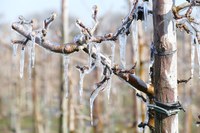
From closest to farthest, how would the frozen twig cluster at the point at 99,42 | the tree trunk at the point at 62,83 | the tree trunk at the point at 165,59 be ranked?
the tree trunk at the point at 165,59 → the frozen twig cluster at the point at 99,42 → the tree trunk at the point at 62,83

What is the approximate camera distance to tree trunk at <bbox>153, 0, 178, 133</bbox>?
86.7 inches

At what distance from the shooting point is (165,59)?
2.22m

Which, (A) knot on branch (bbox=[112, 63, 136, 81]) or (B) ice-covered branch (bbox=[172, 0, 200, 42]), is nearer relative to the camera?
(B) ice-covered branch (bbox=[172, 0, 200, 42])

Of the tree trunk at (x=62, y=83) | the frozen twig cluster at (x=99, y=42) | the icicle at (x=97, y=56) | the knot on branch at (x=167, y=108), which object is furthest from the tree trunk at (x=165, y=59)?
the tree trunk at (x=62, y=83)

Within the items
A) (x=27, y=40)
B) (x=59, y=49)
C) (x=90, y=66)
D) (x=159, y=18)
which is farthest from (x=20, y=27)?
(x=159, y=18)

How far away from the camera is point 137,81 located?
99.6 inches

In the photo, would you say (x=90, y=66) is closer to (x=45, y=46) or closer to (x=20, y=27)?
(x=45, y=46)

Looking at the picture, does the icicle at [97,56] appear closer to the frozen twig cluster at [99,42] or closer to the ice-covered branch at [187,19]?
the frozen twig cluster at [99,42]

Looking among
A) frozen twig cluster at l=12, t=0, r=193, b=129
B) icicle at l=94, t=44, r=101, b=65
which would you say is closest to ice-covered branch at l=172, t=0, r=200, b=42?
frozen twig cluster at l=12, t=0, r=193, b=129

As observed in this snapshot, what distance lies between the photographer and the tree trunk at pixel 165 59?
2201 millimetres

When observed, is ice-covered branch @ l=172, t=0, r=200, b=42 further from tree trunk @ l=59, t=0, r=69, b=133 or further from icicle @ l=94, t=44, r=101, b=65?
tree trunk @ l=59, t=0, r=69, b=133

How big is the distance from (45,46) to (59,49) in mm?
118

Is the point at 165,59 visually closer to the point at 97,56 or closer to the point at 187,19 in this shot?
the point at 187,19

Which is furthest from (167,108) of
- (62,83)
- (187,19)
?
(62,83)
